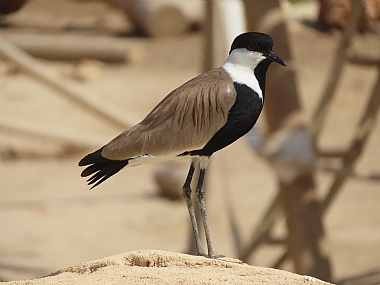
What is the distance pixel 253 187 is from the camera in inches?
348

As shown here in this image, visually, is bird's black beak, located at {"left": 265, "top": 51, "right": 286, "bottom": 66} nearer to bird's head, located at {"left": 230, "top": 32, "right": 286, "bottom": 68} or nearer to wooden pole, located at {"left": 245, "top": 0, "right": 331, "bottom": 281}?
bird's head, located at {"left": 230, "top": 32, "right": 286, "bottom": 68}

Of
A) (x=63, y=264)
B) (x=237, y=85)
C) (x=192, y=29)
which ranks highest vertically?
(x=192, y=29)

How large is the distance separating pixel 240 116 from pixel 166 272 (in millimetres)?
683

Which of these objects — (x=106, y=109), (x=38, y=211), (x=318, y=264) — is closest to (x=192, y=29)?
(x=38, y=211)

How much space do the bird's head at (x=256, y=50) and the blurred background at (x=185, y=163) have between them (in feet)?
4.33

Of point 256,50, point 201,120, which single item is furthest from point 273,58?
point 201,120

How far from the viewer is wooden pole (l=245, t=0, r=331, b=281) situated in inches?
Result: 215

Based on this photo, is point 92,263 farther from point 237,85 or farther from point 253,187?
point 253,187

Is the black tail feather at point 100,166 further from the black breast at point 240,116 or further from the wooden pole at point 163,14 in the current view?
the wooden pole at point 163,14

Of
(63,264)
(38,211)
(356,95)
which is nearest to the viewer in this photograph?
(63,264)

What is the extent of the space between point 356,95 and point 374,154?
1996mm

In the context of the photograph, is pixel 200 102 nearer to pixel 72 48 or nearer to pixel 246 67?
pixel 246 67

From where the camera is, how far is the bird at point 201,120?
2.79 metres

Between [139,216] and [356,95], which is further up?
[356,95]
